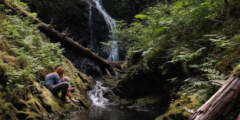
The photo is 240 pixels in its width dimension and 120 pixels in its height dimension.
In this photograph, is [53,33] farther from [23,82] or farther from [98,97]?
[23,82]

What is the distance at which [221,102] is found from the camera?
6.86 feet

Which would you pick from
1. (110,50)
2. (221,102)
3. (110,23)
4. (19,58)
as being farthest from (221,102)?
(110,23)

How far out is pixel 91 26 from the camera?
2141cm

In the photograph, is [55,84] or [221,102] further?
[55,84]

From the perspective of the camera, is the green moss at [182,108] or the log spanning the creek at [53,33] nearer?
the green moss at [182,108]

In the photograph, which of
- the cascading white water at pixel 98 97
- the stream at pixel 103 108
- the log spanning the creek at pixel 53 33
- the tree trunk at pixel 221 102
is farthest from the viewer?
the log spanning the creek at pixel 53 33

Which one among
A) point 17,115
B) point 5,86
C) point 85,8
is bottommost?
point 17,115

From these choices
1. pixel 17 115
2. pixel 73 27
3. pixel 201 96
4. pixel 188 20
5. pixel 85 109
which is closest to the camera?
pixel 201 96

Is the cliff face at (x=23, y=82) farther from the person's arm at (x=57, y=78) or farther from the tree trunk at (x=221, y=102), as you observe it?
the tree trunk at (x=221, y=102)

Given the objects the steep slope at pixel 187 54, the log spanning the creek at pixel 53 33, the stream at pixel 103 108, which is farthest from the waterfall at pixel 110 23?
the steep slope at pixel 187 54

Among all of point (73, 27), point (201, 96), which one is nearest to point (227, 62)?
point (201, 96)

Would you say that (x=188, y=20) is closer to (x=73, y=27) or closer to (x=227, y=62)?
(x=227, y=62)

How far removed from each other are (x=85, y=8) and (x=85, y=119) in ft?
58.4

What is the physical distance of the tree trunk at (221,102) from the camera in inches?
81.0
